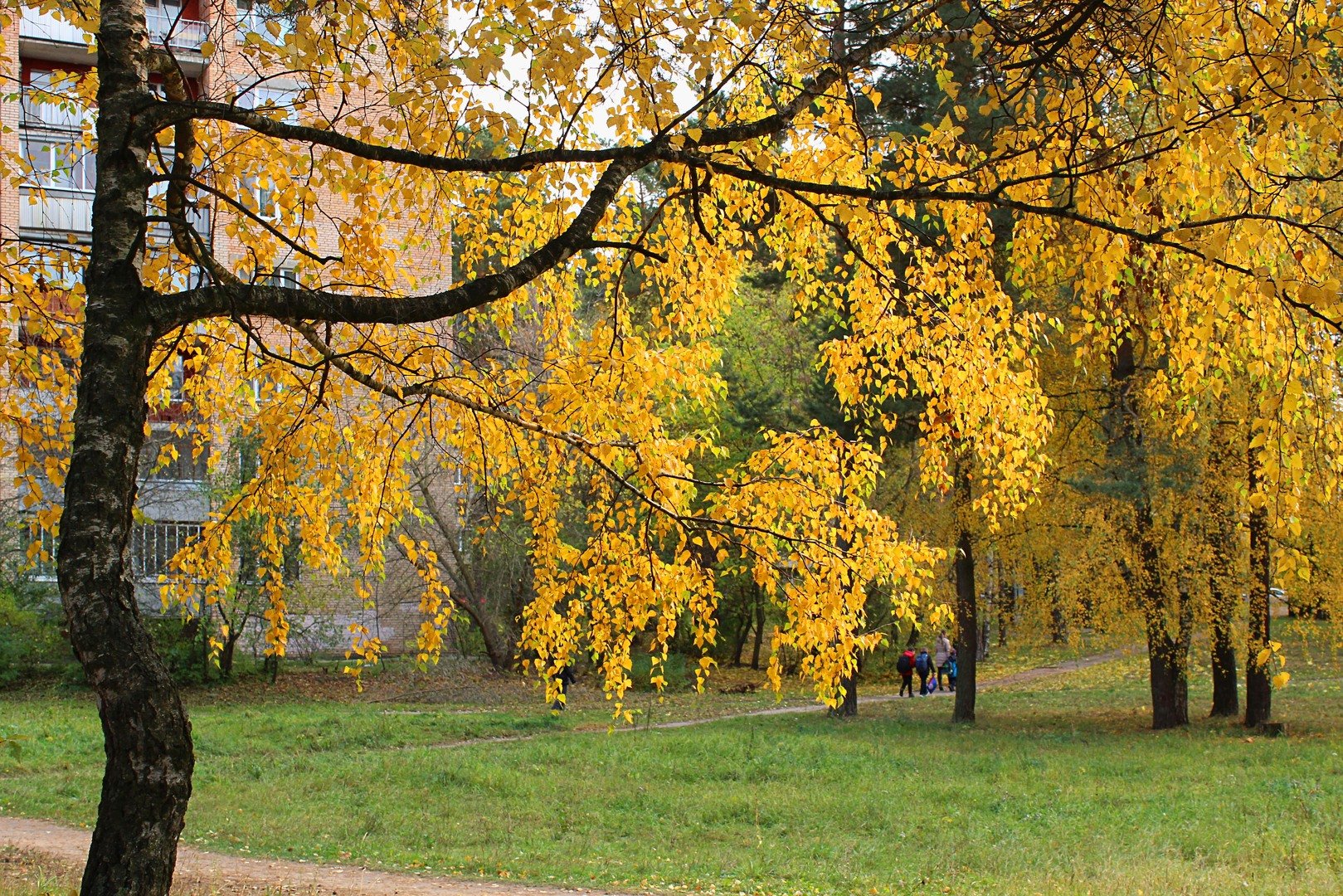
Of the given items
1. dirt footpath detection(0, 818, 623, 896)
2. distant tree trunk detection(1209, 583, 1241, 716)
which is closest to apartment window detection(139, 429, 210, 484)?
dirt footpath detection(0, 818, 623, 896)

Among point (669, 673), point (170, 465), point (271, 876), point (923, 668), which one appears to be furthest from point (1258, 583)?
point (170, 465)

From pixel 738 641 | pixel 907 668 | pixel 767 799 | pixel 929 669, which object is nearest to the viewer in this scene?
pixel 767 799

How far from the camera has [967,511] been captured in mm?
18859

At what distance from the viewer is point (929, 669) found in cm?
2892

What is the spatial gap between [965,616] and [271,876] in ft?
46.2

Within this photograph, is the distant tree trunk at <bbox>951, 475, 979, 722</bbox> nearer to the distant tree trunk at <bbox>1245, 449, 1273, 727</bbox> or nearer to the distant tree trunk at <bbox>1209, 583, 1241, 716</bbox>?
the distant tree trunk at <bbox>1209, 583, 1241, 716</bbox>

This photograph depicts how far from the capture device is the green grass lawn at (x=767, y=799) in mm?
9344

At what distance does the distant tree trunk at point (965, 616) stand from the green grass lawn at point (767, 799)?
679 mm

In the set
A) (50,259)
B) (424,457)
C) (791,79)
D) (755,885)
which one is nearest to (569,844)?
(755,885)

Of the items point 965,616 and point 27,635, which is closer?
point 965,616

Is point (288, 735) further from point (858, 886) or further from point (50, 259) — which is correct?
point (50, 259)

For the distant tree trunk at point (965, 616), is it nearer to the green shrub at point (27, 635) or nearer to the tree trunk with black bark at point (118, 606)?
the tree trunk with black bark at point (118, 606)

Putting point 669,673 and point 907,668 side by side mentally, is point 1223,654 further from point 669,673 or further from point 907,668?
point 669,673

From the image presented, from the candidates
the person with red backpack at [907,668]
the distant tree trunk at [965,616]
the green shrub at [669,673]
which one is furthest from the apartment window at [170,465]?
the person with red backpack at [907,668]
